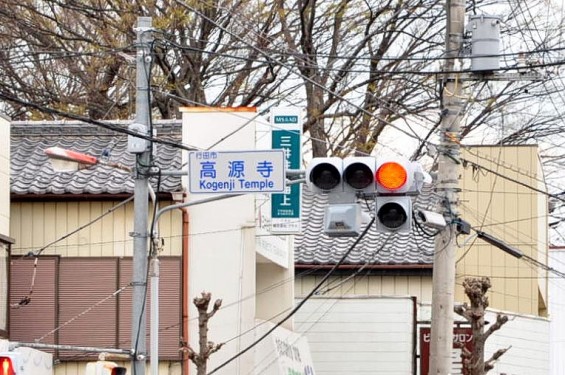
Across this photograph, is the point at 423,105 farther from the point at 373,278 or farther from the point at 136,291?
the point at 136,291

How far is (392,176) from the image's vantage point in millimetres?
15258

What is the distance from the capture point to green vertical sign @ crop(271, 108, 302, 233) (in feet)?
80.4

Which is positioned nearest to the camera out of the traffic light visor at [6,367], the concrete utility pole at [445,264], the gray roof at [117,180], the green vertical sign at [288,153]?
the traffic light visor at [6,367]

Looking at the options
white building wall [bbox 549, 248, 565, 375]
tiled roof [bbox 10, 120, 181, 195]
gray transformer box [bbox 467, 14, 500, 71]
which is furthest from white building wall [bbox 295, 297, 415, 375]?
gray transformer box [bbox 467, 14, 500, 71]

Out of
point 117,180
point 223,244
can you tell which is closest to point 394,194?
point 223,244

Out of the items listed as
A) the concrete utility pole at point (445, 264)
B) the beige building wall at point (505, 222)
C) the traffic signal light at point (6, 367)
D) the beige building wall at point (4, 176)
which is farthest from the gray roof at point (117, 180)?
the traffic signal light at point (6, 367)

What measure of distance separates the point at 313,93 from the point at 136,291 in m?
18.4

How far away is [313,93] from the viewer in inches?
1457

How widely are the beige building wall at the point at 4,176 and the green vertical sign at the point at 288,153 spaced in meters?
4.58

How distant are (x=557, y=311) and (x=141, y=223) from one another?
21261 mm

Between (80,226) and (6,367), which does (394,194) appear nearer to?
(6,367)

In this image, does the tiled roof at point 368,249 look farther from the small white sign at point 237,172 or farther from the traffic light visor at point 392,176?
the traffic light visor at point 392,176

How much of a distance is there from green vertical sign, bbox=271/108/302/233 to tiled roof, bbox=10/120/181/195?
6.00 ft

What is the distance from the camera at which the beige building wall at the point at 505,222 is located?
3303 cm
